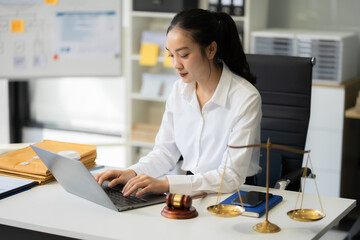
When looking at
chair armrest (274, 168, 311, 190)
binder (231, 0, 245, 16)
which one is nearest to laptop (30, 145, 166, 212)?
chair armrest (274, 168, 311, 190)

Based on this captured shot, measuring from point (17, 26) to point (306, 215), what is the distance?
9.30 ft

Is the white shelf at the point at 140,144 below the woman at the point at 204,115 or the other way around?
below

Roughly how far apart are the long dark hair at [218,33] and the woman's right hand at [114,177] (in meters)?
0.52

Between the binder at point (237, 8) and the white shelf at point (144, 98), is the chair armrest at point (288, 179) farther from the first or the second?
the white shelf at point (144, 98)

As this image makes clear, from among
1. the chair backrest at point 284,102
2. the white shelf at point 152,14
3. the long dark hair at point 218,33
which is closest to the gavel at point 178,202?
the long dark hair at point 218,33

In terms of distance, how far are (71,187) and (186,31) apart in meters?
0.66

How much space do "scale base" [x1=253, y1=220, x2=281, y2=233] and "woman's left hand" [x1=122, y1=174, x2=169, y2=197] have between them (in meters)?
0.38

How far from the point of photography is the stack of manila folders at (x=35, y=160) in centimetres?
217

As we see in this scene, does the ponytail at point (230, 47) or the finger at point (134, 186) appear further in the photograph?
the ponytail at point (230, 47)

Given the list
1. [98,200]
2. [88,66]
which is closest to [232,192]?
[98,200]

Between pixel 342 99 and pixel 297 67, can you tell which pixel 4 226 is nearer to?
pixel 297 67

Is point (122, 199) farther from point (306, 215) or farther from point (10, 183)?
point (306, 215)

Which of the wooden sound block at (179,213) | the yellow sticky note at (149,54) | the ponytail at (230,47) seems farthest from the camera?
the yellow sticky note at (149,54)

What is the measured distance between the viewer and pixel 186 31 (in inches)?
85.0
